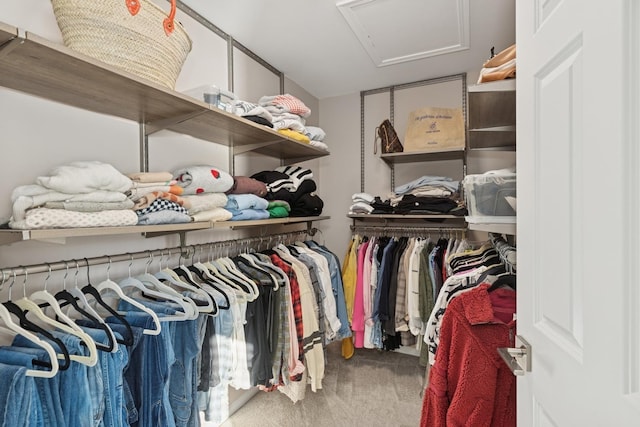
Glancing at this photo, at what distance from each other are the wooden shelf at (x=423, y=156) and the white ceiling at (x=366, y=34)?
27.9 inches

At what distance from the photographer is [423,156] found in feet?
8.90

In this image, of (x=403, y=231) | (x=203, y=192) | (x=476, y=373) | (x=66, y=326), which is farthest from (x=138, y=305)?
(x=403, y=231)

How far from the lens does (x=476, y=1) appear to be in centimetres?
176

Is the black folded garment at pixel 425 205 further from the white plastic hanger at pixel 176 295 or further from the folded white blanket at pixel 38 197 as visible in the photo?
the folded white blanket at pixel 38 197

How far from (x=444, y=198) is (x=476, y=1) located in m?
1.29

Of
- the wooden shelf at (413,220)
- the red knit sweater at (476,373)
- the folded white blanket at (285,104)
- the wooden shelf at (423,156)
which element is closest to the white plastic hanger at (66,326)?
the red knit sweater at (476,373)

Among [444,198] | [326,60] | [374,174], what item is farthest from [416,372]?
[326,60]

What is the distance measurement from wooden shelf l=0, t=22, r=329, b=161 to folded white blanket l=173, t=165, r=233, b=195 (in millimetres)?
230

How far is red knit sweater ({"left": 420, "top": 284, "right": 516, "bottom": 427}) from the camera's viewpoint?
3.32 feet

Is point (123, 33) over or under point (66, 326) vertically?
over
